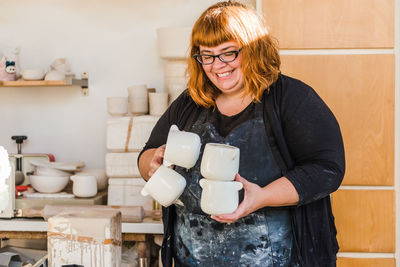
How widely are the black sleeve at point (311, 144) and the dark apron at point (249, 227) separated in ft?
0.24

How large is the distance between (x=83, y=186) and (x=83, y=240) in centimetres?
80

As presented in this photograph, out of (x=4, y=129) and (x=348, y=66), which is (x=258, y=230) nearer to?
(x=348, y=66)

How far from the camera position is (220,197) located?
1.05m

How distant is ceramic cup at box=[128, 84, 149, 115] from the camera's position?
2.39 metres

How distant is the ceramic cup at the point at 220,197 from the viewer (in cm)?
105

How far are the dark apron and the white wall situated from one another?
4.91 ft

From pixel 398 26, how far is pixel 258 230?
1094 mm

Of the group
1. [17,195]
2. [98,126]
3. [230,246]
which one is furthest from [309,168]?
[98,126]

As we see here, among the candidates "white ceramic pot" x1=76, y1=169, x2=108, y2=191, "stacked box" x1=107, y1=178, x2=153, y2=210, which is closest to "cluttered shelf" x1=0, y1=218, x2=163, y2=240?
"stacked box" x1=107, y1=178, x2=153, y2=210

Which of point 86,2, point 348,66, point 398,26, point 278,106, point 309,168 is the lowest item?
point 309,168

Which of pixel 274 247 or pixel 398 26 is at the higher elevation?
pixel 398 26

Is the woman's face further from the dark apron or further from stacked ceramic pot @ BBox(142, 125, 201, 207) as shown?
stacked ceramic pot @ BBox(142, 125, 201, 207)

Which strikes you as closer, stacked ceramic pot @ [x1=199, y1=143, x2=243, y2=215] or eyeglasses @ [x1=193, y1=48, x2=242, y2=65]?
stacked ceramic pot @ [x1=199, y1=143, x2=243, y2=215]

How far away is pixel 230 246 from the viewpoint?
1242 millimetres
